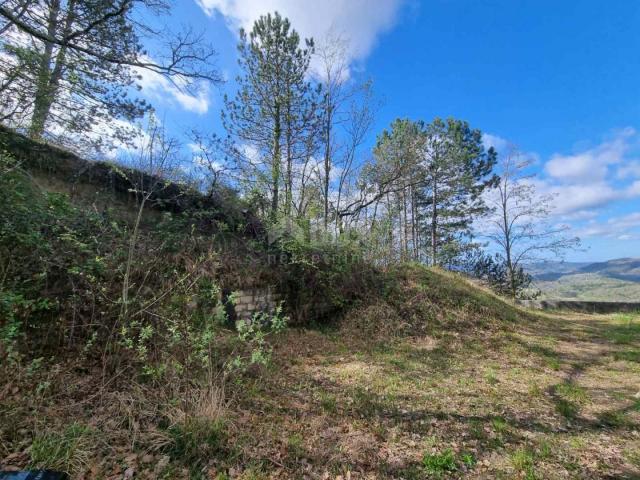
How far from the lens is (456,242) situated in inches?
627

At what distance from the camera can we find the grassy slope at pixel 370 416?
2.22 m

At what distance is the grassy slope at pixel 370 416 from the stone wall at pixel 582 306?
21.5 feet

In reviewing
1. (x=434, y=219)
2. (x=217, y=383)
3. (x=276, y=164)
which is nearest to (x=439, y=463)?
(x=217, y=383)

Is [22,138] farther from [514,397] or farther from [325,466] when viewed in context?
[514,397]

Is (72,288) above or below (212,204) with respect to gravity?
below

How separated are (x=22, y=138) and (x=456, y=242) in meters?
17.2

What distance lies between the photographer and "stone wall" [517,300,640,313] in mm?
10391

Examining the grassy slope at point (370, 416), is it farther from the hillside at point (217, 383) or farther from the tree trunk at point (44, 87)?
the tree trunk at point (44, 87)

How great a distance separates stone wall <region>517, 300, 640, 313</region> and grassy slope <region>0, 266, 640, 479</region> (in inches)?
258

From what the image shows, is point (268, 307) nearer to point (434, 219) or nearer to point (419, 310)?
point (419, 310)

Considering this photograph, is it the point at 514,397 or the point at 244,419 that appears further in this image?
the point at 514,397

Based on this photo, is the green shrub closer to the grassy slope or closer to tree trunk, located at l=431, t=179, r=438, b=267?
the grassy slope

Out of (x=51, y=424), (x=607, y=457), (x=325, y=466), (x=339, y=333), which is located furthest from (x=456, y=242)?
(x=51, y=424)

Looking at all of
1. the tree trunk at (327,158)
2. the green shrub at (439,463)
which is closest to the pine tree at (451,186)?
the tree trunk at (327,158)
